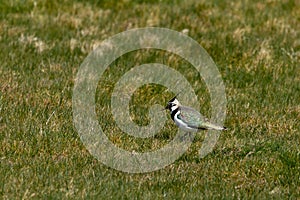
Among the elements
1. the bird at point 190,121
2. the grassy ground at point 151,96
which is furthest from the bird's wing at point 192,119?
the grassy ground at point 151,96

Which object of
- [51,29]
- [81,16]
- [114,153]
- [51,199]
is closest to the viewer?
[51,199]

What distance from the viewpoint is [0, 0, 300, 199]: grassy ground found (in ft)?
25.2

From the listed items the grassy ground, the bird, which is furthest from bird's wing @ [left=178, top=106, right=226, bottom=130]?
the grassy ground

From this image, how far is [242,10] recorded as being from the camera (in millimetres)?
15734

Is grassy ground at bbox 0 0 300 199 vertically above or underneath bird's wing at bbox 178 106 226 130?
underneath

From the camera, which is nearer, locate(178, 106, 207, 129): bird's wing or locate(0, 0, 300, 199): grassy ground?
locate(0, 0, 300, 199): grassy ground

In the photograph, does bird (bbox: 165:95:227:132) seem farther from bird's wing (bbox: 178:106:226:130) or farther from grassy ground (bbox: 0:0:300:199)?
grassy ground (bbox: 0:0:300:199)

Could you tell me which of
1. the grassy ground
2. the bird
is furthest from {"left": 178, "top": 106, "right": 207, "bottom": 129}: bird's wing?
the grassy ground

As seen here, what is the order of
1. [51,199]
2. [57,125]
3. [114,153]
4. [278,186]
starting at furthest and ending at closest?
[57,125], [114,153], [278,186], [51,199]

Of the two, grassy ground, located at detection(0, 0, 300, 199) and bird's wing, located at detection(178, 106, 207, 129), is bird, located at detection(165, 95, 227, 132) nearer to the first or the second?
bird's wing, located at detection(178, 106, 207, 129)

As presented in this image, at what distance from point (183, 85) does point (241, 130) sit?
6.71 ft

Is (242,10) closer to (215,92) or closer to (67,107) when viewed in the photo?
(215,92)

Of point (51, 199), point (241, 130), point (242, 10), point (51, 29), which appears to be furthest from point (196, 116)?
point (242, 10)

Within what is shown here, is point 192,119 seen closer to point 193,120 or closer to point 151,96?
point 193,120
